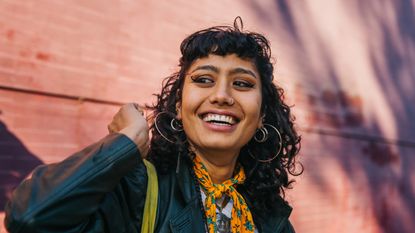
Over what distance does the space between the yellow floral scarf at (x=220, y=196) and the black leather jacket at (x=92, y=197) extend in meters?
0.15

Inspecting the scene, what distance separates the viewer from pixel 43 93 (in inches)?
117

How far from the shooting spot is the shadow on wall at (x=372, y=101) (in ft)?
17.3

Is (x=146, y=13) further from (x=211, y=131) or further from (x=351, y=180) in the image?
(x=351, y=180)

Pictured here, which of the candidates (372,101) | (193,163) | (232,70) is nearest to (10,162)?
(193,163)

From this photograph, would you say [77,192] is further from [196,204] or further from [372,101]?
[372,101]

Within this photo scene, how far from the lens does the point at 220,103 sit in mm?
1958

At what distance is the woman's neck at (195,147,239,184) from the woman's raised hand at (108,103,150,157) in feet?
1.39

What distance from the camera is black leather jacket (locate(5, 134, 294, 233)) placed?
1.33m

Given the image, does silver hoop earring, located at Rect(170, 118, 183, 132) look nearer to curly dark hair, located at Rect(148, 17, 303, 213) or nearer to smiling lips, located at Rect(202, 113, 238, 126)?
curly dark hair, located at Rect(148, 17, 303, 213)

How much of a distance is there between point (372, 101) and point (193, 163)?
4830 mm

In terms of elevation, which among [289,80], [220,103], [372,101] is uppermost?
[372,101]

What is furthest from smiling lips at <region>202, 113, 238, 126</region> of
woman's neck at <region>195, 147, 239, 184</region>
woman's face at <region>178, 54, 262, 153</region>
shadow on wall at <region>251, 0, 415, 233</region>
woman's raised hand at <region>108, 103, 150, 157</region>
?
shadow on wall at <region>251, 0, 415, 233</region>

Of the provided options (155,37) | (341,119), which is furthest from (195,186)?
(341,119)

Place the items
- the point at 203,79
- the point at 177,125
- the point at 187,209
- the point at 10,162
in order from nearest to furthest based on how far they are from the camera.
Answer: the point at 187,209 → the point at 203,79 → the point at 177,125 → the point at 10,162
